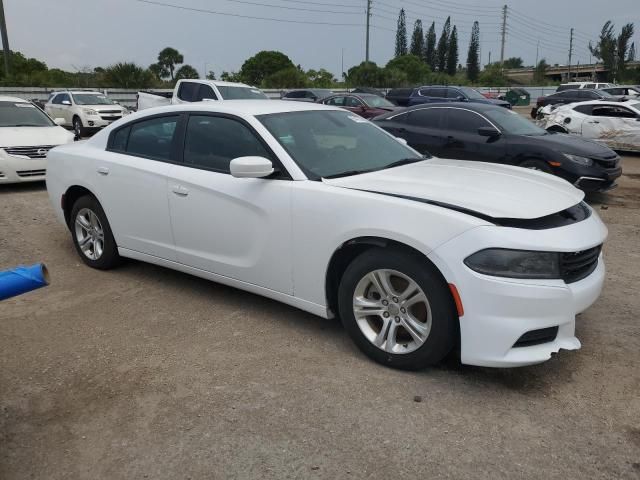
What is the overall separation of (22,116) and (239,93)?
20.0 feet

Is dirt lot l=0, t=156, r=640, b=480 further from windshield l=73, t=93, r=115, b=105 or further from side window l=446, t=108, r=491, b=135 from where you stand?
windshield l=73, t=93, r=115, b=105

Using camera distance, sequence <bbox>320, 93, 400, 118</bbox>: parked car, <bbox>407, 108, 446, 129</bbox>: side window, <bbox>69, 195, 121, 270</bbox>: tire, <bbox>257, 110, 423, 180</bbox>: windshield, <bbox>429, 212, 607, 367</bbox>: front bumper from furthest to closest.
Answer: <bbox>320, 93, 400, 118</bbox>: parked car < <bbox>407, 108, 446, 129</bbox>: side window < <bbox>69, 195, 121, 270</bbox>: tire < <bbox>257, 110, 423, 180</bbox>: windshield < <bbox>429, 212, 607, 367</bbox>: front bumper

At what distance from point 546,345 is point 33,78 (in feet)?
141

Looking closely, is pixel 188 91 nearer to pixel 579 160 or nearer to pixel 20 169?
pixel 20 169

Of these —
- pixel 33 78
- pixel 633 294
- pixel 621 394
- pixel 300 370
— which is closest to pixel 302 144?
pixel 300 370

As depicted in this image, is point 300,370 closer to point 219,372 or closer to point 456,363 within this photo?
point 219,372

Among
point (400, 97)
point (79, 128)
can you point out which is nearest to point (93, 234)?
point (79, 128)

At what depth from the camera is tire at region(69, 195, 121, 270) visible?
511cm

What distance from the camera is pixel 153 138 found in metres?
4.75

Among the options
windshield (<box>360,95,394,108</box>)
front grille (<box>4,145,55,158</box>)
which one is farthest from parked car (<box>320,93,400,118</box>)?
front grille (<box>4,145,55,158</box>)

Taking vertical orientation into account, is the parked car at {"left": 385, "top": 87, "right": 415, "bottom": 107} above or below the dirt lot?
above

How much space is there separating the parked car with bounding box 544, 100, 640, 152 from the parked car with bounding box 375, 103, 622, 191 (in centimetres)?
503

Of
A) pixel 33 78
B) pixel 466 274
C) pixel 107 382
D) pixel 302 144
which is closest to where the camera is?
pixel 466 274

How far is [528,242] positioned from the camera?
298cm
